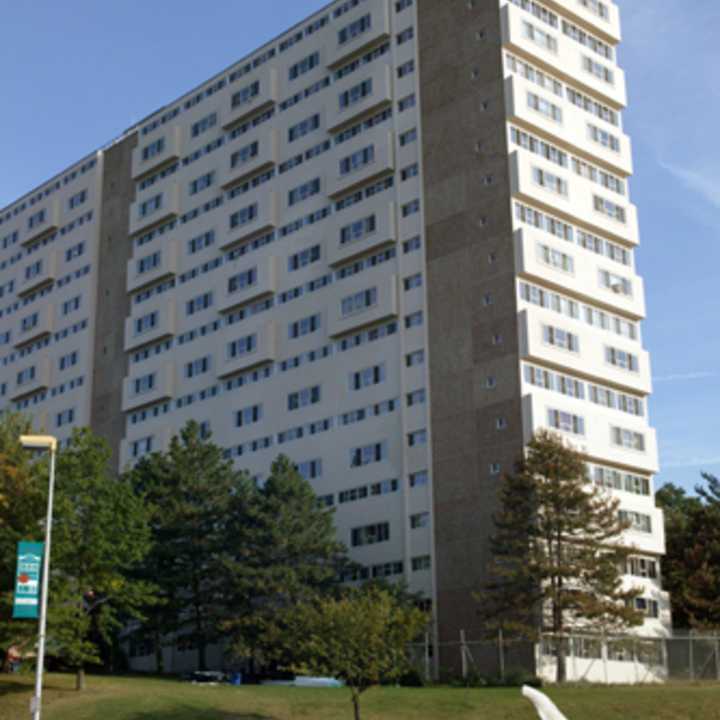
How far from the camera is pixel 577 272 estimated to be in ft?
268

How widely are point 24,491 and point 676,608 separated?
1699 inches

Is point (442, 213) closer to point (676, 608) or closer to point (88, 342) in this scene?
point (676, 608)

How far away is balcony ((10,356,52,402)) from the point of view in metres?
116

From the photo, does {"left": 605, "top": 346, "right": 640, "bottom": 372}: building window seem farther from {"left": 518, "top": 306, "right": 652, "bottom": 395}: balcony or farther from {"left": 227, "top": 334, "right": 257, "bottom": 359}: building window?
{"left": 227, "top": 334, "right": 257, "bottom": 359}: building window

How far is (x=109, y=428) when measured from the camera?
351 ft

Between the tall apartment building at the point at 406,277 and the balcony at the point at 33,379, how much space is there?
32.2 feet

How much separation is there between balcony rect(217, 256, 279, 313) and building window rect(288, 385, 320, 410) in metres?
9.00

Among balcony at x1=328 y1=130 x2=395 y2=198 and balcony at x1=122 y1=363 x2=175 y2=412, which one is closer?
balcony at x1=328 y1=130 x2=395 y2=198

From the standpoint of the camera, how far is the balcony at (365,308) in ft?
276

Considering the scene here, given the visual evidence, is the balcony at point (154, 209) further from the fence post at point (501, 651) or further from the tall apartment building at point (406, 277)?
the fence post at point (501, 651)

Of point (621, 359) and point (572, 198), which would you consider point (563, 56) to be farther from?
Answer: point (621, 359)

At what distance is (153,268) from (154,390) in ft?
37.2

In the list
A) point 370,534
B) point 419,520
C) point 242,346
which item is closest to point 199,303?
point 242,346

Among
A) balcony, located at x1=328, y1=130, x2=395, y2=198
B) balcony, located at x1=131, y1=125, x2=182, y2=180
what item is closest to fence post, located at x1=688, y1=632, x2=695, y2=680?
balcony, located at x1=328, y1=130, x2=395, y2=198
